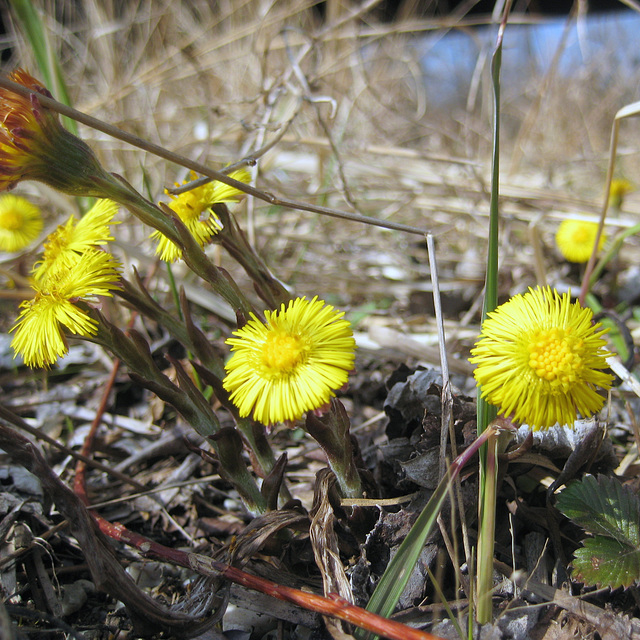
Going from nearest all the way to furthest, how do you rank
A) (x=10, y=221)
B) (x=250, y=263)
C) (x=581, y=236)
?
(x=250, y=263), (x=10, y=221), (x=581, y=236)

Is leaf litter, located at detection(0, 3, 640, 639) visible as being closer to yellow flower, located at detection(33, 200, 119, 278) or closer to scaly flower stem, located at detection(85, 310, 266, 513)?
scaly flower stem, located at detection(85, 310, 266, 513)

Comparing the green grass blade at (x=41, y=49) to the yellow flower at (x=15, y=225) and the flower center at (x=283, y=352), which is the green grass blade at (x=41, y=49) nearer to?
the yellow flower at (x=15, y=225)

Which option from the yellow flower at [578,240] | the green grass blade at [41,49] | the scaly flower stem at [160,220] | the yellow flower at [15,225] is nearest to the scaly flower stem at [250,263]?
the scaly flower stem at [160,220]

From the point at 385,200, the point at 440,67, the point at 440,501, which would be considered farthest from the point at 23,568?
the point at 440,67

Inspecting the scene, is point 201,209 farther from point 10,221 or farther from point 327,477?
point 10,221

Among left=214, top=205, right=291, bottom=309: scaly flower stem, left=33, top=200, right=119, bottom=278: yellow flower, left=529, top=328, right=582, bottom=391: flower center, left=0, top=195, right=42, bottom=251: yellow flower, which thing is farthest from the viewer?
left=0, top=195, right=42, bottom=251: yellow flower

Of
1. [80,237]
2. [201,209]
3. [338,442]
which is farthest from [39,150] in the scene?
[338,442]

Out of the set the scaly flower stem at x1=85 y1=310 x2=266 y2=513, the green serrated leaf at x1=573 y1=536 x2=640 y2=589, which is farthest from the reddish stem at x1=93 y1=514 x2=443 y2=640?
the green serrated leaf at x1=573 y1=536 x2=640 y2=589
